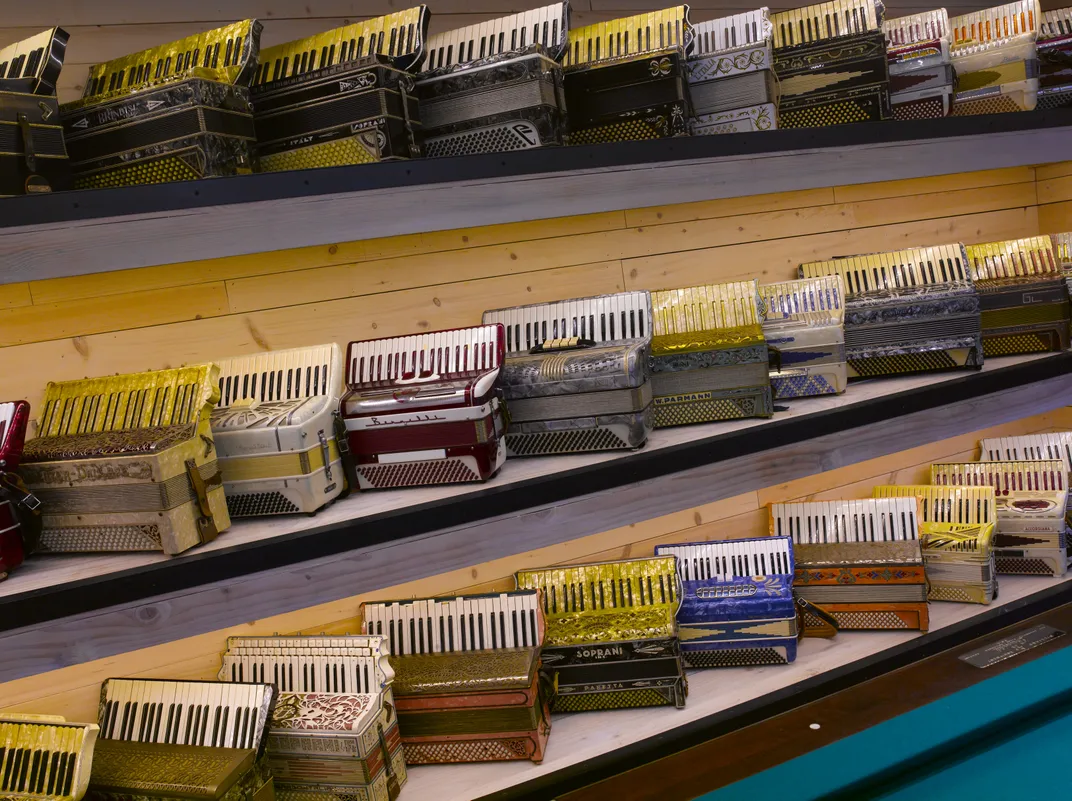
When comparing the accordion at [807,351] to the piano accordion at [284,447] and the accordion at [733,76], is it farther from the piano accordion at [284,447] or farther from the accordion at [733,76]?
the piano accordion at [284,447]

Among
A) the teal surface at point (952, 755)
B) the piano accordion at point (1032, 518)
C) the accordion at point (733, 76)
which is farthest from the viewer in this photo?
the piano accordion at point (1032, 518)

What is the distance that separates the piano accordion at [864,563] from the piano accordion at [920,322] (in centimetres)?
55

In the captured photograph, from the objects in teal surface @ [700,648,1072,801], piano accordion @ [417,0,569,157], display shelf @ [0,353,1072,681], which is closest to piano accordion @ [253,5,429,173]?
piano accordion @ [417,0,569,157]

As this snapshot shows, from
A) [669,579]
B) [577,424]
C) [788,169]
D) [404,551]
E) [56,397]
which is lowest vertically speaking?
[669,579]

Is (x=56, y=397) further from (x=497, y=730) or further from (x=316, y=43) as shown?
(x=497, y=730)

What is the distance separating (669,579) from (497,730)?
2.22 feet

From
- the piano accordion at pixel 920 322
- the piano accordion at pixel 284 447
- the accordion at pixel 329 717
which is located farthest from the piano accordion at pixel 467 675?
the piano accordion at pixel 920 322

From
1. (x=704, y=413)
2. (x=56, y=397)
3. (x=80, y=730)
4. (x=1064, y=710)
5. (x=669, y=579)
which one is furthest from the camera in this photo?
(x=669, y=579)

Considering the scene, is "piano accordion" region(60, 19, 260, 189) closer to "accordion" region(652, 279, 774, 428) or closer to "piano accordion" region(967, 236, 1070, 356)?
"accordion" region(652, 279, 774, 428)

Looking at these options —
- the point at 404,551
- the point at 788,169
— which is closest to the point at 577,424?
the point at 404,551

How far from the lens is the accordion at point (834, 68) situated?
2.53 metres

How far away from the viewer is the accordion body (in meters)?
2.63

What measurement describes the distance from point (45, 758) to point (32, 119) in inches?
50.7

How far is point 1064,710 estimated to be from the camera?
5.16 ft
